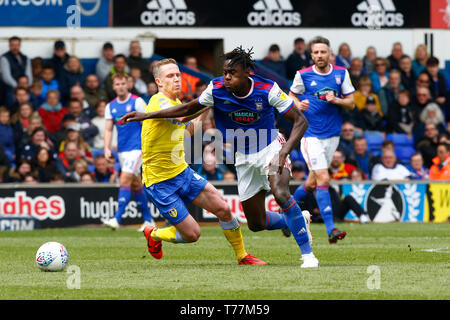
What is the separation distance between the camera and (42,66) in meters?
18.5

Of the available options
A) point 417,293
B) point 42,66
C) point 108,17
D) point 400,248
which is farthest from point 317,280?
point 108,17

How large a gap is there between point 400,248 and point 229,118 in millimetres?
3515

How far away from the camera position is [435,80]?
68.3 feet

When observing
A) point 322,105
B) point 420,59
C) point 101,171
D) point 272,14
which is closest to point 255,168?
point 322,105

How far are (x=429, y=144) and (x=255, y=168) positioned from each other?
11.1 meters

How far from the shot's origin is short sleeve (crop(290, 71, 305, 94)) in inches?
483

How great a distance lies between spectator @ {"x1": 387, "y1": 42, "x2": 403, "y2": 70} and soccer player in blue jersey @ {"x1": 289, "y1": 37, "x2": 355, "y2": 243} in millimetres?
8828

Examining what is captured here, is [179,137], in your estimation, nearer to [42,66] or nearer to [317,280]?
[317,280]

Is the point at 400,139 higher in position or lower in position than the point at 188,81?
lower

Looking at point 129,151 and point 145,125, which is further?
point 129,151

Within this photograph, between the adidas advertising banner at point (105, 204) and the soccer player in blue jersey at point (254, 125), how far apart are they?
719 centimetres

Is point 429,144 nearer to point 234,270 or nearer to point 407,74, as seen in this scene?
point 407,74

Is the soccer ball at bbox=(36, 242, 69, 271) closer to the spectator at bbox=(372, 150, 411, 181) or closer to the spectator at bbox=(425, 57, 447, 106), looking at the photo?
the spectator at bbox=(372, 150, 411, 181)

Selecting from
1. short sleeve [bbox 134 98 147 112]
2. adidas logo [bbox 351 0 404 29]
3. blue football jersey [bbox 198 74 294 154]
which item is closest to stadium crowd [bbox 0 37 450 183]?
adidas logo [bbox 351 0 404 29]
